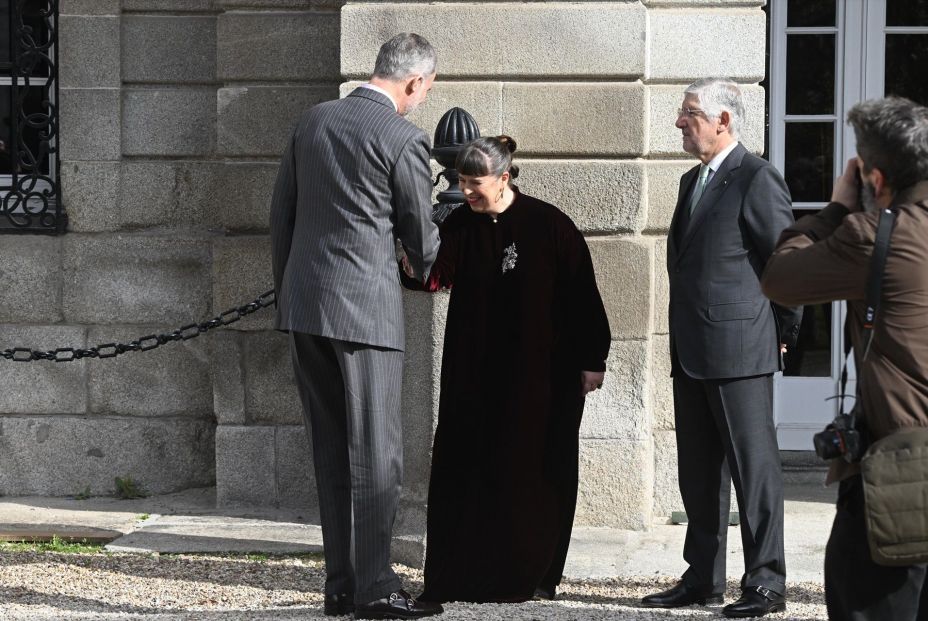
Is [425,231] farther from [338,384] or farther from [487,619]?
[487,619]

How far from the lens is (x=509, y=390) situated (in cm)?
492

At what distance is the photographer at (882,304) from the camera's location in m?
3.08

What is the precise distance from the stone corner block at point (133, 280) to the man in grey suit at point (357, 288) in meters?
2.38

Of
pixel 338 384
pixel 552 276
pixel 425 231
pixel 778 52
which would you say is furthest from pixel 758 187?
pixel 778 52

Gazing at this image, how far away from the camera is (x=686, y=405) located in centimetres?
496

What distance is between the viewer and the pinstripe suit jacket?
445cm

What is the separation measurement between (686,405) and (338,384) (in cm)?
129

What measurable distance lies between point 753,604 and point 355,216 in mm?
1886

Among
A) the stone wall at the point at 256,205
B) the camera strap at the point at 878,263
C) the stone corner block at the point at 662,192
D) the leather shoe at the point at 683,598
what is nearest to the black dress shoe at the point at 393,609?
the leather shoe at the point at 683,598

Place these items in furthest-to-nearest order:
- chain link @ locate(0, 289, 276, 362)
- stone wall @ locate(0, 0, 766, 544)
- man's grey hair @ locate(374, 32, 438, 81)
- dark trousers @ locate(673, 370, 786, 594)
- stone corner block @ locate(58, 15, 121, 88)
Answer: stone corner block @ locate(58, 15, 121, 88) < chain link @ locate(0, 289, 276, 362) < stone wall @ locate(0, 0, 766, 544) < dark trousers @ locate(673, 370, 786, 594) < man's grey hair @ locate(374, 32, 438, 81)

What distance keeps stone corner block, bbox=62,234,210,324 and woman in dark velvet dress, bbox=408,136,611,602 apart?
2.33 meters

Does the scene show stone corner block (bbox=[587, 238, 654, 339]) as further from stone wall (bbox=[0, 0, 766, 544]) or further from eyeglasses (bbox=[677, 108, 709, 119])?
eyeglasses (bbox=[677, 108, 709, 119])

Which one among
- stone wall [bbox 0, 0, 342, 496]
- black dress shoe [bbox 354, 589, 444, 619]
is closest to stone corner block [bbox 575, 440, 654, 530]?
black dress shoe [bbox 354, 589, 444, 619]

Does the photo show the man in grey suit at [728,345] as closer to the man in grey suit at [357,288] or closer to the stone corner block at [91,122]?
the man in grey suit at [357,288]
